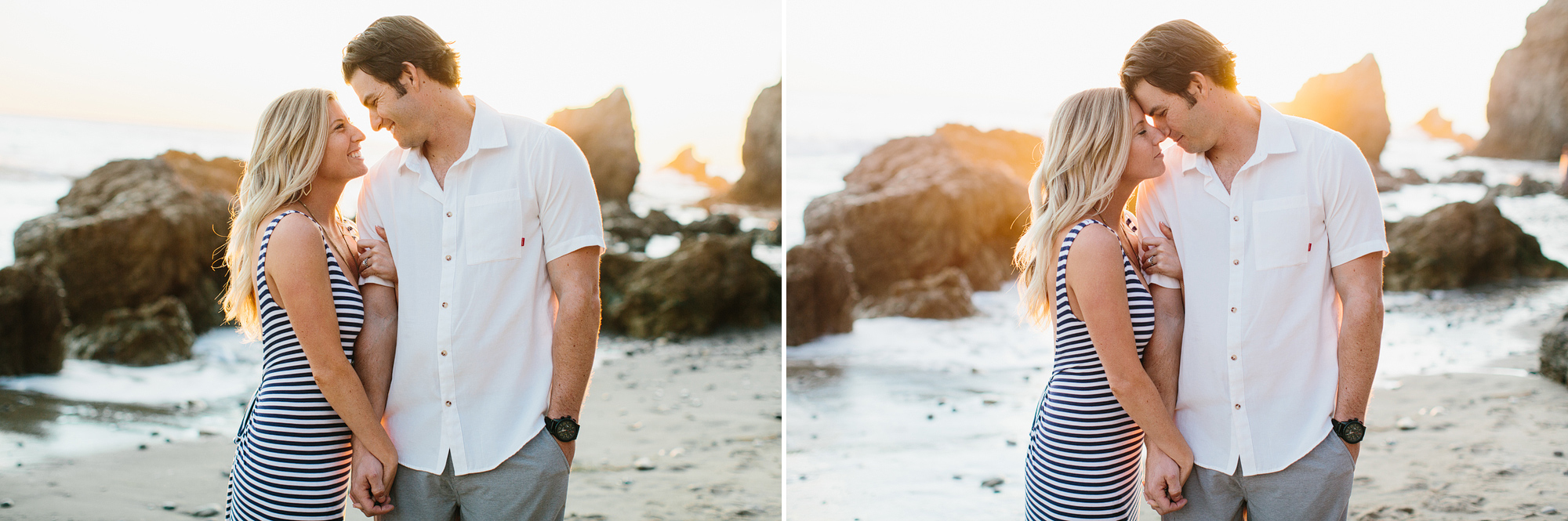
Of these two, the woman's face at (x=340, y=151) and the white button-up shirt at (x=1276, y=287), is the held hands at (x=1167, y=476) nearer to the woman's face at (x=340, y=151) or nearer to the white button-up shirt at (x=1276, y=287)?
Answer: the white button-up shirt at (x=1276, y=287)

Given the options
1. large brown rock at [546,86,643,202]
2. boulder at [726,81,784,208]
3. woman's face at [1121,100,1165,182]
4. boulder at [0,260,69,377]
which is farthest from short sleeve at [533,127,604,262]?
boulder at [726,81,784,208]

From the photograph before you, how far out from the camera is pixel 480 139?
6.78ft

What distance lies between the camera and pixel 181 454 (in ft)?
19.5

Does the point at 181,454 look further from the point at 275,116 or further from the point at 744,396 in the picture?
the point at 275,116

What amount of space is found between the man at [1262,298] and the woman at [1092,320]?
7 cm

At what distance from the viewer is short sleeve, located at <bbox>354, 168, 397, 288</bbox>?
2.10 meters

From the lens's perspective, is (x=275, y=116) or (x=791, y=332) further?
(x=791, y=332)

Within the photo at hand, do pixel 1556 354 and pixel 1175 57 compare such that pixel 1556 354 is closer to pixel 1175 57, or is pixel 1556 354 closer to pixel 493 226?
pixel 1175 57

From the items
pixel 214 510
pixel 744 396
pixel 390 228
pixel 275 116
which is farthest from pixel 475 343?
pixel 744 396

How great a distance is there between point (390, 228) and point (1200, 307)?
1.88 metres

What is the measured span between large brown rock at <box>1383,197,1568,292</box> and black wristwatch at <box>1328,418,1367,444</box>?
10.8m

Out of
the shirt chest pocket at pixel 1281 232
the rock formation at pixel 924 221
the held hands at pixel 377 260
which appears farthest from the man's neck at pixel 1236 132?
the rock formation at pixel 924 221

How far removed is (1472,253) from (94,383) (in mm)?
14776

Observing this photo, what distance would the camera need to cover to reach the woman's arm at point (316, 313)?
6.17ft
